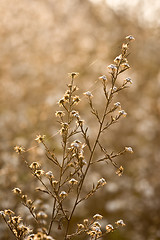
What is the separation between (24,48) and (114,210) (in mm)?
10171

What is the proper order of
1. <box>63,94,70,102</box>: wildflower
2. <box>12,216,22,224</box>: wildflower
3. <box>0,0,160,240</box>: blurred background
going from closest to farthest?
<box>12,216,22,224</box>: wildflower < <box>63,94,70,102</box>: wildflower < <box>0,0,160,240</box>: blurred background

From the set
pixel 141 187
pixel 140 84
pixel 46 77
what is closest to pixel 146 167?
pixel 141 187

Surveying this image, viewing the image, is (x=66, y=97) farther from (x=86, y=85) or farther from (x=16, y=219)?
(x=86, y=85)

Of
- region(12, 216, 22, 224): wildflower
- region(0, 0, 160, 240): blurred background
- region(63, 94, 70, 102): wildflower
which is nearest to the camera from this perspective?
region(12, 216, 22, 224): wildflower

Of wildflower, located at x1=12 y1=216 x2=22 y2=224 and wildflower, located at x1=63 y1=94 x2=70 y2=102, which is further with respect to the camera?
wildflower, located at x1=63 y1=94 x2=70 y2=102

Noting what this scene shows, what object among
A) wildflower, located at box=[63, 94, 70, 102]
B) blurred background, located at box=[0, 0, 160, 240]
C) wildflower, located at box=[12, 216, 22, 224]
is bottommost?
wildflower, located at box=[12, 216, 22, 224]

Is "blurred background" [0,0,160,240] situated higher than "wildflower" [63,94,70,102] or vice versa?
"blurred background" [0,0,160,240]

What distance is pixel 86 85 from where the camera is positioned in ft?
41.5

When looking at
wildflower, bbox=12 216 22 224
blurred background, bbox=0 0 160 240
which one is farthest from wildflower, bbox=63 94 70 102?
blurred background, bbox=0 0 160 240

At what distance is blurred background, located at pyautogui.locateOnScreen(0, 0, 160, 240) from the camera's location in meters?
7.33

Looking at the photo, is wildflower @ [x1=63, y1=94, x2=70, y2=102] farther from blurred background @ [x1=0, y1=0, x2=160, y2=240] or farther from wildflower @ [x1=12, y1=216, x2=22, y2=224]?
blurred background @ [x1=0, y1=0, x2=160, y2=240]

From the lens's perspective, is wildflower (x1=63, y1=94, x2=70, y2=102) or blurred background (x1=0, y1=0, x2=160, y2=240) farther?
blurred background (x1=0, y1=0, x2=160, y2=240)

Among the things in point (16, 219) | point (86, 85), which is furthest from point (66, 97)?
point (86, 85)

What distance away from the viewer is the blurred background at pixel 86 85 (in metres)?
7.33
